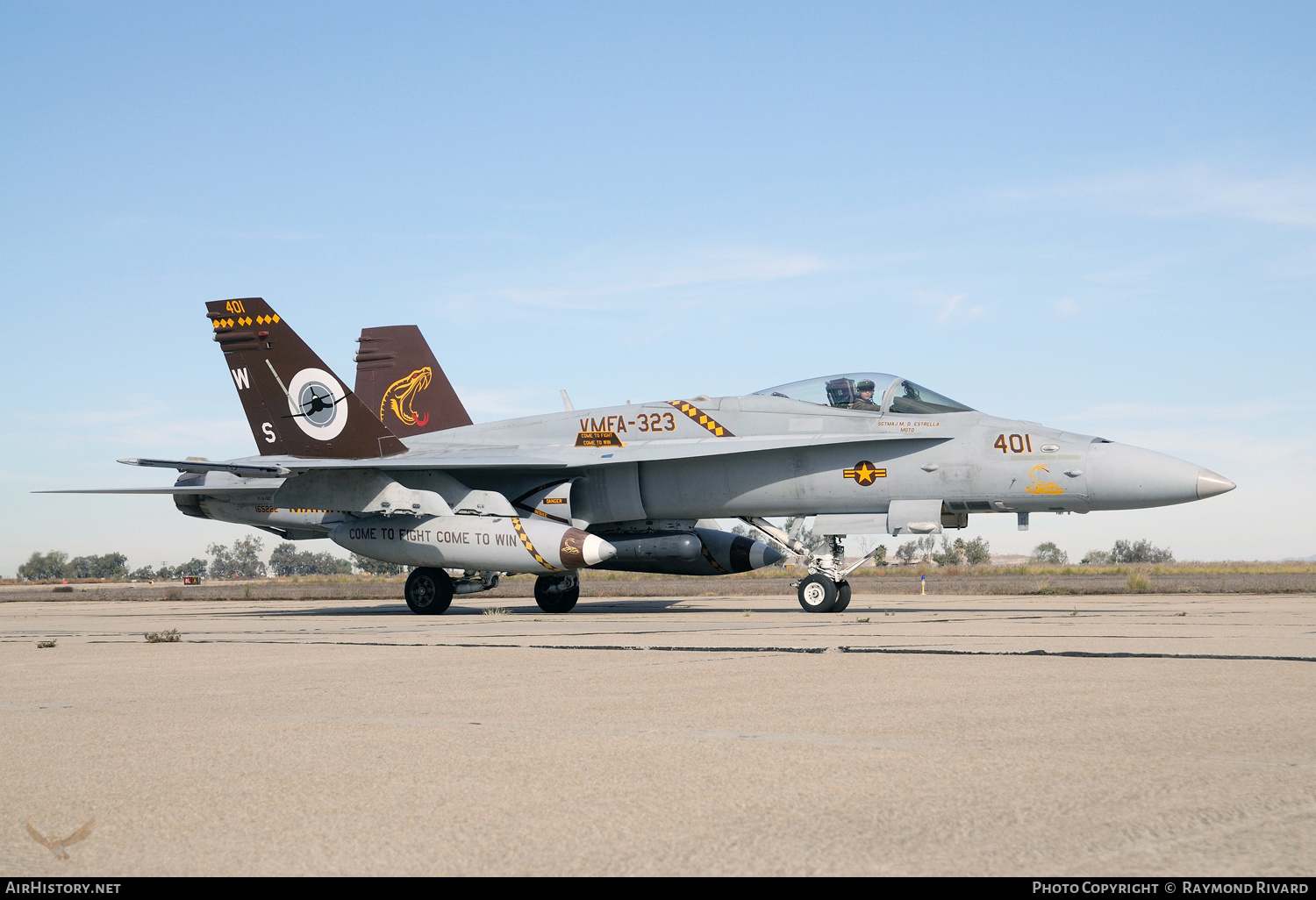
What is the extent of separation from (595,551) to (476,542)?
5.82 ft

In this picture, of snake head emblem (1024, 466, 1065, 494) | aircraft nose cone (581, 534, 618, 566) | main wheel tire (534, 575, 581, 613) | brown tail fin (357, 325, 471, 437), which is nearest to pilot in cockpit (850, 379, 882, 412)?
snake head emblem (1024, 466, 1065, 494)

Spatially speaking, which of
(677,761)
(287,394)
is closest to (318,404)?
(287,394)

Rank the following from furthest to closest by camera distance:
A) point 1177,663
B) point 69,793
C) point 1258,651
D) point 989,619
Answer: point 989,619 → point 1258,651 → point 1177,663 → point 69,793

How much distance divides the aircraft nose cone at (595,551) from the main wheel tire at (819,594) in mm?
2556

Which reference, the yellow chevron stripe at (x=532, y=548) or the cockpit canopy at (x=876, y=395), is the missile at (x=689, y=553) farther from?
the cockpit canopy at (x=876, y=395)

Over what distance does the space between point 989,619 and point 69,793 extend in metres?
10.1

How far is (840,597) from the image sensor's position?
14.2 m

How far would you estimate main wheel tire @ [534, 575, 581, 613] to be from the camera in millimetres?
17359

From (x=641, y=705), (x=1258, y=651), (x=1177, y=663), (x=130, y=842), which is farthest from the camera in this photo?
(x=1258, y=651)

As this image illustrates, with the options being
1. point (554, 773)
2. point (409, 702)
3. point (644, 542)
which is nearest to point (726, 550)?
point (644, 542)

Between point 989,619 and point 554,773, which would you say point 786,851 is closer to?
point 554,773

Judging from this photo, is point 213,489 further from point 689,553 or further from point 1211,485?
point 1211,485

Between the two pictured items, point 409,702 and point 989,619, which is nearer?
point 409,702

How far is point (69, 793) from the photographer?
3514 millimetres
